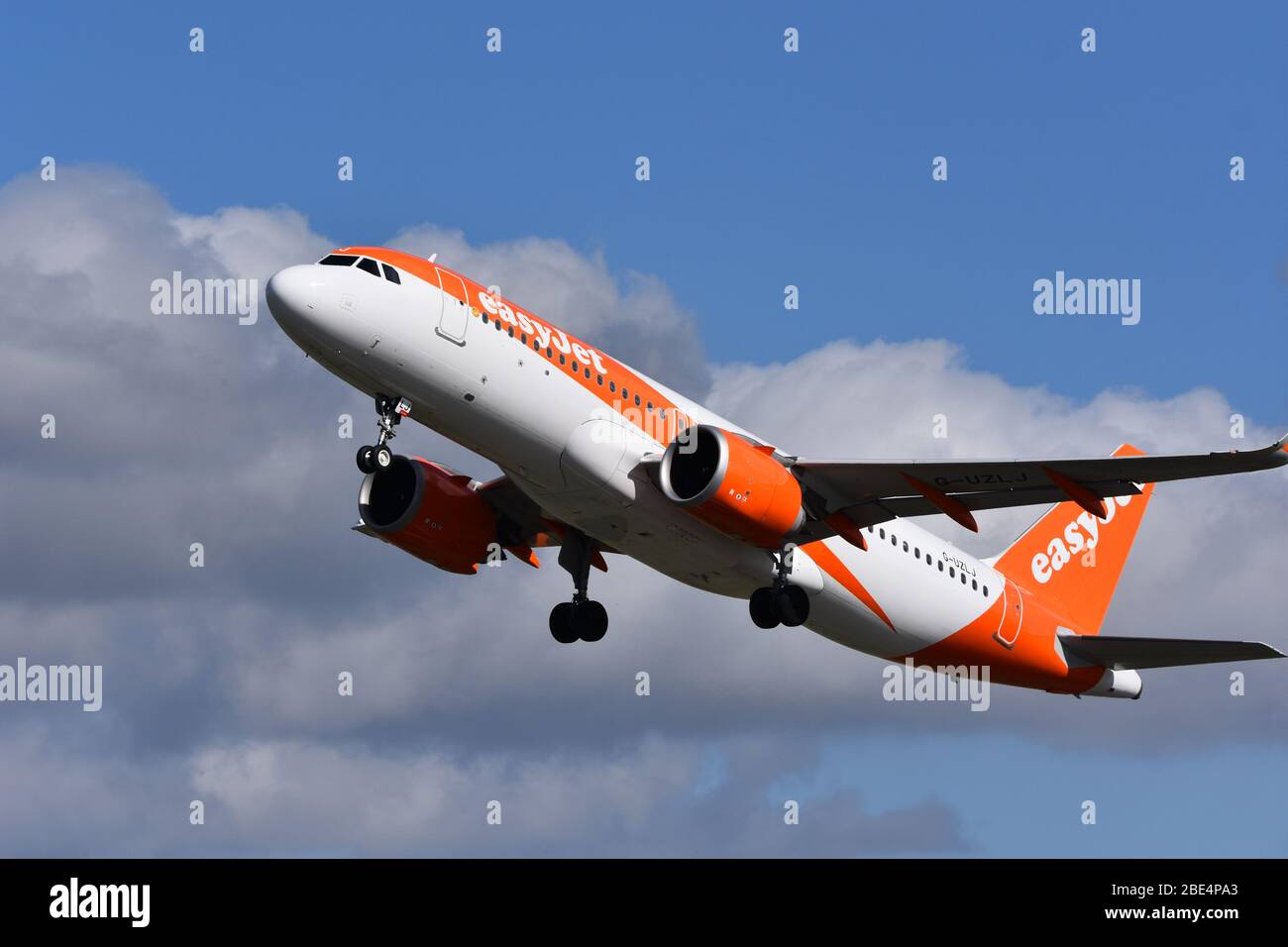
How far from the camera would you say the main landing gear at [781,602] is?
40.3 meters

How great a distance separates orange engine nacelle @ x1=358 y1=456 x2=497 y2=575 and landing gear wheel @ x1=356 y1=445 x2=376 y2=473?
6188 millimetres

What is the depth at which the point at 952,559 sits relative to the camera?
45.3 meters

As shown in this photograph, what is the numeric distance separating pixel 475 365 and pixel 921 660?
1494cm

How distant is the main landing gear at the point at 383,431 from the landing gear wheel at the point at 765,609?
8.99 metres

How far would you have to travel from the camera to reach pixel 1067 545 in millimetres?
51062

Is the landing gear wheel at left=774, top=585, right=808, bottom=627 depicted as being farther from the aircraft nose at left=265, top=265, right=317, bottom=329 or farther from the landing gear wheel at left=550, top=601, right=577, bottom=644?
the aircraft nose at left=265, top=265, right=317, bottom=329

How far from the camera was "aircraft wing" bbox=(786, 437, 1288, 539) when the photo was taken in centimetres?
3659

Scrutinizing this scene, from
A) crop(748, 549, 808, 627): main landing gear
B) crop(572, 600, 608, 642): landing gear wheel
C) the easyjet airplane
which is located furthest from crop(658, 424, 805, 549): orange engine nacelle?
crop(572, 600, 608, 642): landing gear wheel

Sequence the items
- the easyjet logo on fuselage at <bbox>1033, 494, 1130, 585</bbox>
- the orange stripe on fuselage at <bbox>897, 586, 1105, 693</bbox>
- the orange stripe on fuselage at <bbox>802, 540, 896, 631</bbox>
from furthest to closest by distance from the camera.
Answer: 1. the easyjet logo on fuselage at <bbox>1033, 494, 1130, 585</bbox>
2. the orange stripe on fuselage at <bbox>897, 586, 1105, 693</bbox>
3. the orange stripe on fuselage at <bbox>802, 540, 896, 631</bbox>

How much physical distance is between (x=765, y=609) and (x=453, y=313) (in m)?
9.80

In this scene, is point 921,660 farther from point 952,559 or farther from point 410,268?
point 410,268

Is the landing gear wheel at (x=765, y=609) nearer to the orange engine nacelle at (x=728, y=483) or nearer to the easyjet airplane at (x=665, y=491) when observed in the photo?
the easyjet airplane at (x=665, y=491)
